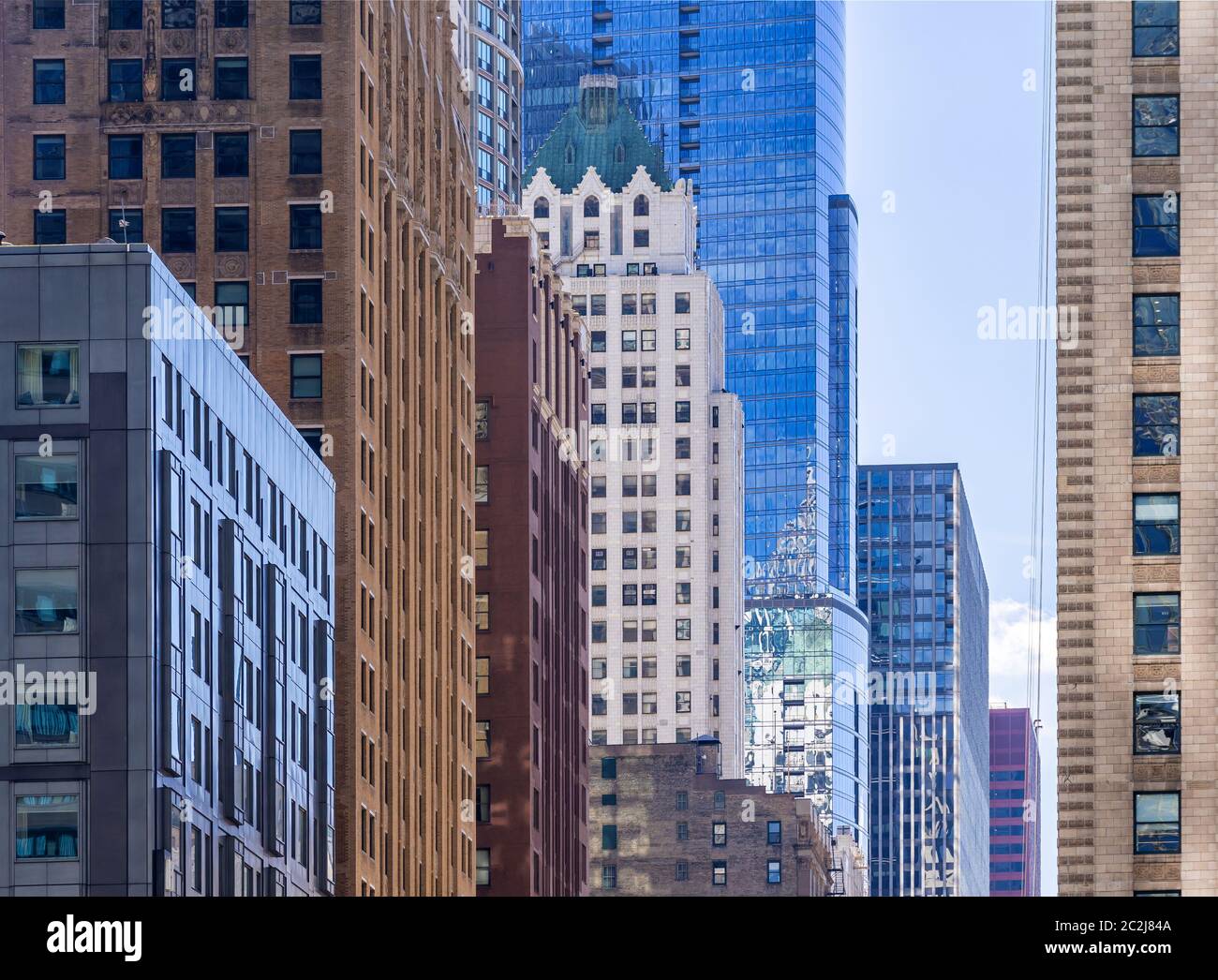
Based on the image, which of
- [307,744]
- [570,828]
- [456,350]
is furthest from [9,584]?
[570,828]

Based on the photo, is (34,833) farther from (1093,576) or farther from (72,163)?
(72,163)

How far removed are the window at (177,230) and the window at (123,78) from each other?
21.3 ft

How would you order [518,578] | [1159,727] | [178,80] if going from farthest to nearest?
[518,578], [178,80], [1159,727]

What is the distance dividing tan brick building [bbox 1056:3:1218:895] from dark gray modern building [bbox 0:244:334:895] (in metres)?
28.8

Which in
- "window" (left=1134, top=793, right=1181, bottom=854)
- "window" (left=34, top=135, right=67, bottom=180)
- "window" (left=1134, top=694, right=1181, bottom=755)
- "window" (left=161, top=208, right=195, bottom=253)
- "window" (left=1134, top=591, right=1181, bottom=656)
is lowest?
"window" (left=1134, top=793, right=1181, bottom=854)

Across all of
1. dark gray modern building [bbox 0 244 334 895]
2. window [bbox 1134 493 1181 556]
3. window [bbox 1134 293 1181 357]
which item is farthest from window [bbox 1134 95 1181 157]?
dark gray modern building [bbox 0 244 334 895]

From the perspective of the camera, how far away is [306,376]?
4732 inches

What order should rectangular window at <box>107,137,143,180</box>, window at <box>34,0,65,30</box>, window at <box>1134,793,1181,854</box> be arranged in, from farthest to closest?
rectangular window at <box>107,137,143,180</box> < window at <box>34,0,65,30</box> < window at <box>1134,793,1181,854</box>

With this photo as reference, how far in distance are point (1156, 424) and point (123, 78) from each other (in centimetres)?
5959

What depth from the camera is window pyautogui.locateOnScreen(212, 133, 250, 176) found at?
123 m

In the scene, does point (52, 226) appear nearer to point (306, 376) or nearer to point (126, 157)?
point (126, 157)

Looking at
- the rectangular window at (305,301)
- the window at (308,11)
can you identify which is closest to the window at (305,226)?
the rectangular window at (305,301)

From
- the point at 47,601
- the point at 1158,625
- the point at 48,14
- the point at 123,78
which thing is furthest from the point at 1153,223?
the point at 48,14

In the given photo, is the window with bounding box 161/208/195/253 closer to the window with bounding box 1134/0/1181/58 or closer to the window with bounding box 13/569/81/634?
the window with bounding box 13/569/81/634
